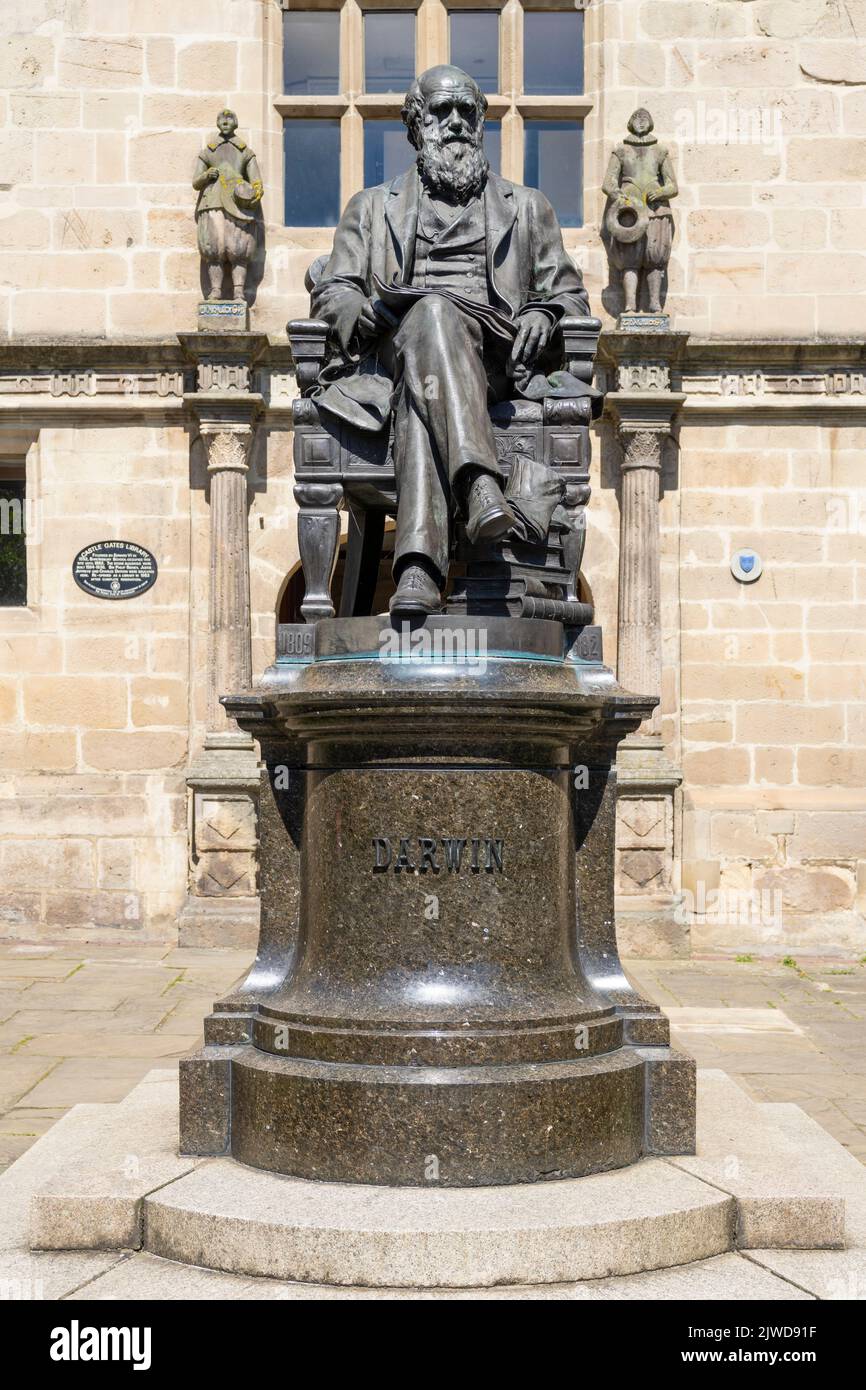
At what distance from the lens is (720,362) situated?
1072cm

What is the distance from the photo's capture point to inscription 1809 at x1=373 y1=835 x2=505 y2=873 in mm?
3951

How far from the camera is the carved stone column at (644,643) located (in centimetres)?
1023

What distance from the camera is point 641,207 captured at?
34.1 ft

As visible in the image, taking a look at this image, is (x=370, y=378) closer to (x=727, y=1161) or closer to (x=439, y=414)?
(x=439, y=414)

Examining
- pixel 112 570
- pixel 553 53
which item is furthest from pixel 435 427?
pixel 553 53

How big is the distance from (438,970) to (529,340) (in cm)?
183

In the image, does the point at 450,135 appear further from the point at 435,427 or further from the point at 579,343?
the point at 435,427

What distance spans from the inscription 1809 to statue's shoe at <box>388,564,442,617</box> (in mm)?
617

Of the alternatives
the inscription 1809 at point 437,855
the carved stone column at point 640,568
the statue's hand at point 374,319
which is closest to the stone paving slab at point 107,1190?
the inscription 1809 at point 437,855

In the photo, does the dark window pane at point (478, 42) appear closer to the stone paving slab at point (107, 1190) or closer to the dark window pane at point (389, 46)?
the dark window pane at point (389, 46)

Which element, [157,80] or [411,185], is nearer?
[411,185]

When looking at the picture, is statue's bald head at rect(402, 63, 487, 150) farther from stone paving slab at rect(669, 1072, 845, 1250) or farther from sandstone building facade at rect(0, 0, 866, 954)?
sandstone building facade at rect(0, 0, 866, 954)

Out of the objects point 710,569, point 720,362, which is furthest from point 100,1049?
point 720,362

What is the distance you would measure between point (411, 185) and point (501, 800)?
6.43 feet
